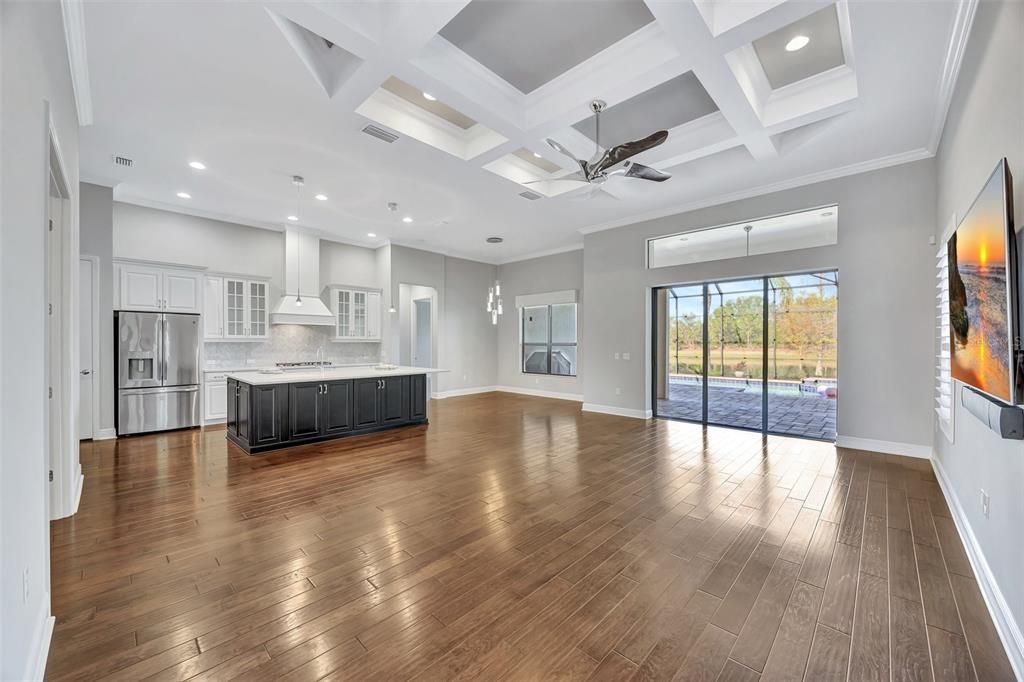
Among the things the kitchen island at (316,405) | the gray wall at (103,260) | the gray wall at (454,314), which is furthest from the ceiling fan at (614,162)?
the gray wall at (103,260)

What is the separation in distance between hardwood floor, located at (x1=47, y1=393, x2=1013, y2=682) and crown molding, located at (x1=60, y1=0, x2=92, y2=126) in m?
3.29

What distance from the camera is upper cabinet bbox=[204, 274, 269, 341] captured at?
6.67 m

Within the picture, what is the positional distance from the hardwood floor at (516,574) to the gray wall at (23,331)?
472mm

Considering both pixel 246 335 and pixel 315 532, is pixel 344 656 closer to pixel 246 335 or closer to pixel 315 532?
pixel 315 532

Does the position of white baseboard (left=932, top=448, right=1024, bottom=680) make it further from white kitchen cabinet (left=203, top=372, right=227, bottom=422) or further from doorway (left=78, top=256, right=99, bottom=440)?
doorway (left=78, top=256, right=99, bottom=440)

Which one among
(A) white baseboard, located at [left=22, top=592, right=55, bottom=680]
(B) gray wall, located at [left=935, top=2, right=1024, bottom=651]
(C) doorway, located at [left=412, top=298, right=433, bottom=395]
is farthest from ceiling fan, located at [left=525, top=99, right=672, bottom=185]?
(C) doorway, located at [left=412, top=298, right=433, bottom=395]

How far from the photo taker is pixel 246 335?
701cm

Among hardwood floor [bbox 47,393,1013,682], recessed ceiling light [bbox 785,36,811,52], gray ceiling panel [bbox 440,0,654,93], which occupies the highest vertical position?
gray ceiling panel [bbox 440,0,654,93]

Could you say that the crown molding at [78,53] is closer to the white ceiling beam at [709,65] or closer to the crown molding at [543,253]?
the white ceiling beam at [709,65]

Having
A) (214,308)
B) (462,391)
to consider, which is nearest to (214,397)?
(214,308)

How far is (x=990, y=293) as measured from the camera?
200 cm

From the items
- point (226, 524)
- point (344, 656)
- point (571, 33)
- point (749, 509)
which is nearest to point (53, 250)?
point (226, 524)

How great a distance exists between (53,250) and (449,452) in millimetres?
3805

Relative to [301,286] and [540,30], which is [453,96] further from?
[301,286]
